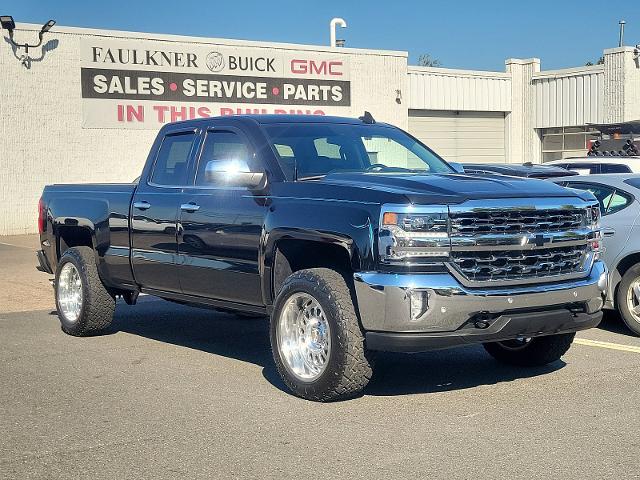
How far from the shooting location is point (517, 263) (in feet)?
21.3

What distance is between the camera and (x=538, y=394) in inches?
271

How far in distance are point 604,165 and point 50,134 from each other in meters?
14.4

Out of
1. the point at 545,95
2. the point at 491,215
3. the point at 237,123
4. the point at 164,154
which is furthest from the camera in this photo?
the point at 545,95

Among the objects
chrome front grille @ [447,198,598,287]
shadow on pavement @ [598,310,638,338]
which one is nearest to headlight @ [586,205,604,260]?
chrome front grille @ [447,198,598,287]

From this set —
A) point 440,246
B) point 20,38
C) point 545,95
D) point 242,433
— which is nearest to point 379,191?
point 440,246

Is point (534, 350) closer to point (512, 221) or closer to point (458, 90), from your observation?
point (512, 221)

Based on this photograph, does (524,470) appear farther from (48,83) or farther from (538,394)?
(48,83)

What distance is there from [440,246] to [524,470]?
165 centimetres

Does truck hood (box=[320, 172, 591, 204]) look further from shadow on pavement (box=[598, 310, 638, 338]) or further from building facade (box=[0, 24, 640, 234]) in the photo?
building facade (box=[0, 24, 640, 234])

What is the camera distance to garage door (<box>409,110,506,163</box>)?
3291 centimetres

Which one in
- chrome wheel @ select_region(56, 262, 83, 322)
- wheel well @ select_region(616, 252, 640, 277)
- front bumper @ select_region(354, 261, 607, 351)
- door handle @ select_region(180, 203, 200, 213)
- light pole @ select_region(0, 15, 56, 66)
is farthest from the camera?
light pole @ select_region(0, 15, 56, 66)

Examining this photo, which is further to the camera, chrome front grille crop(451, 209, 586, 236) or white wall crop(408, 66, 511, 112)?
white wall crop(408, 66, 511, 112)

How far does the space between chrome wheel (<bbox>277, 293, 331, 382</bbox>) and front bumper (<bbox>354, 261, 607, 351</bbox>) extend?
1.62 ft

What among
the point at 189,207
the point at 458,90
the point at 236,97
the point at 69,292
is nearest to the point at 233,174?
the point at 189,207
